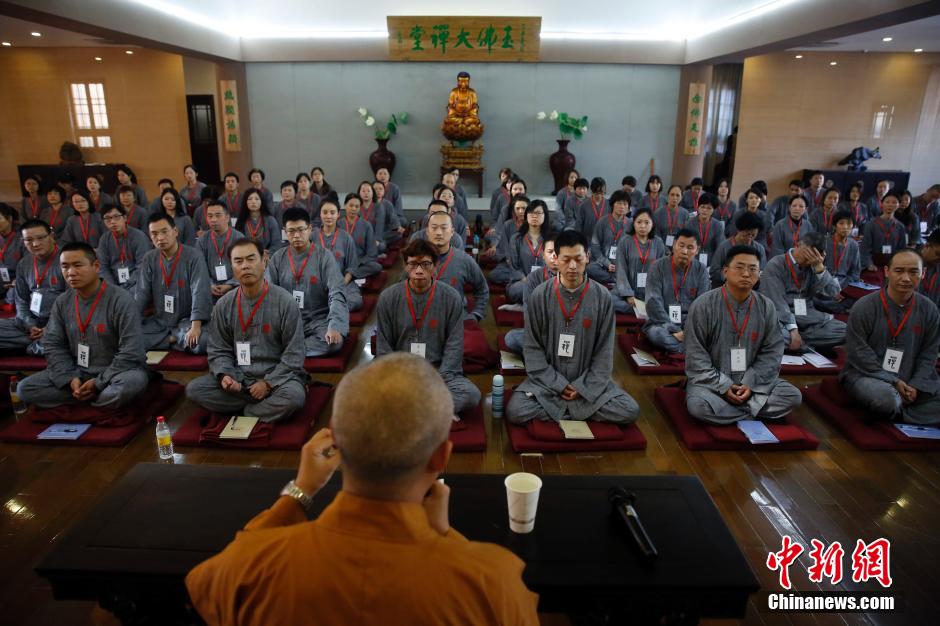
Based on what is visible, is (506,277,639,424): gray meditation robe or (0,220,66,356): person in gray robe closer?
(506,277,639,424): gray meditation robe

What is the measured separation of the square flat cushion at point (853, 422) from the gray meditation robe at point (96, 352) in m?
5.22

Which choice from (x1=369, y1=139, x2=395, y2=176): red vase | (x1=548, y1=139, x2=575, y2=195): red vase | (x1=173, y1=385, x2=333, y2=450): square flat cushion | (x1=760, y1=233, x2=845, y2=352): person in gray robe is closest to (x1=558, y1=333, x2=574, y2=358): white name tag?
(x1=173, y1=385, x2=333, y2=450): square flat cushion

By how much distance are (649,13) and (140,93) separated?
12825mm

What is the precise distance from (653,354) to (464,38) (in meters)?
9.70

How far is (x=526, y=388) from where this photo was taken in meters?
4.42

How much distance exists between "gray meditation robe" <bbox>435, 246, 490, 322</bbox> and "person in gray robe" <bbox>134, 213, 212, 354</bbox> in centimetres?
224

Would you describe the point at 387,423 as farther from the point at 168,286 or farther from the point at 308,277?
the point at 168,286

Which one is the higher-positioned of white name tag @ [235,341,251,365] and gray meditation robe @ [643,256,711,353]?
gray meditation robe @ [643,256,711,353]

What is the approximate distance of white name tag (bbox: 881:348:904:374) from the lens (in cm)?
441

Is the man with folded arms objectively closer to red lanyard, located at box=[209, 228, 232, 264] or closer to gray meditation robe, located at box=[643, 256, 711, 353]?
gray meditation robe, located at box=[643, 256, 711, 353]

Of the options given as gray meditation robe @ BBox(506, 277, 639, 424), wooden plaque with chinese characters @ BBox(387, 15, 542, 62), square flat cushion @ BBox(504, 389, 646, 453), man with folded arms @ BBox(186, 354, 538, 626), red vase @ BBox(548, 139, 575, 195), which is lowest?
square flat cushion @ BBox(504, 389, 646, 453)

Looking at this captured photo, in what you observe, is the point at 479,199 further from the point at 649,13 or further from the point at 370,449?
the point at 370,449

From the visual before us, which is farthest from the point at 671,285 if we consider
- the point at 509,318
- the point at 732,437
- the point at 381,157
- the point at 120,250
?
the point at 381,157

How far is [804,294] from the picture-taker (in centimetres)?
607
